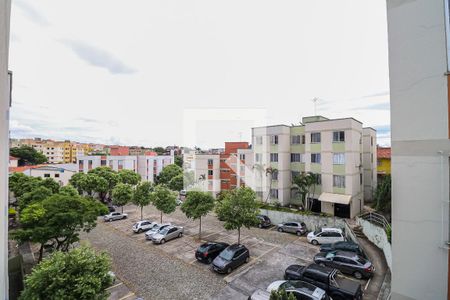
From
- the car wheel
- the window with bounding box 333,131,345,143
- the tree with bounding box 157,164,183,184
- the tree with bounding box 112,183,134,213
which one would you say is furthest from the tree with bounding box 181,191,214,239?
the tree with bounding box 157,164,183,184

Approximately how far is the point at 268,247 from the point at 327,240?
4.52 m

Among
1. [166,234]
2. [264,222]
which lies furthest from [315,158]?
[166,234]

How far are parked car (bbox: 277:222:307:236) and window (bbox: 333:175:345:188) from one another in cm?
568

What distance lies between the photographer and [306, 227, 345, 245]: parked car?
1562 centimetres

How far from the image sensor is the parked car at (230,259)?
12.0 metres

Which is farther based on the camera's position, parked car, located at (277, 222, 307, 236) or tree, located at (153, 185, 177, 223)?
tree, located at (153, 185, 177, 223)

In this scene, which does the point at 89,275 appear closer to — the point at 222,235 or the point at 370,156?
the point at 222,235

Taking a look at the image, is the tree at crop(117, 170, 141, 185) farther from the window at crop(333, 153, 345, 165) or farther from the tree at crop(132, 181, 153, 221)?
the window at crop(333, 153, 345, 165)

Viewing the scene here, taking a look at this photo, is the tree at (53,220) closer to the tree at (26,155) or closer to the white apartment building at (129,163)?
the white apartment building at (129,163)

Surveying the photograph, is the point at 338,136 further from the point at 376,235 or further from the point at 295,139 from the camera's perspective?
the point at 376,235

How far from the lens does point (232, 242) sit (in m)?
16.8

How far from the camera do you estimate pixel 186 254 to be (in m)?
14.7

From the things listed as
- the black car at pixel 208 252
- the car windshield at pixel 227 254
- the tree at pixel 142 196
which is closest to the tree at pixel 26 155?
the tree at pixel 142 196

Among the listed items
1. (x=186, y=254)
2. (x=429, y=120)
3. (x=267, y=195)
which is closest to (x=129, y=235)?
(x=186, y=254)
